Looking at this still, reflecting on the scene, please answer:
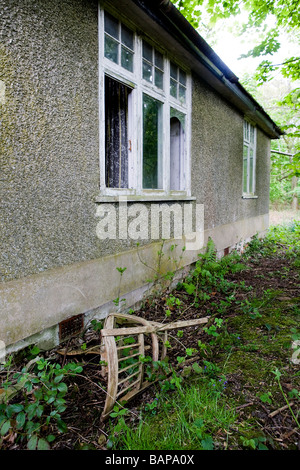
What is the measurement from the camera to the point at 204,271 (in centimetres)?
485

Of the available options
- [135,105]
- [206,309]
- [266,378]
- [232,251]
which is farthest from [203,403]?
[232,251]

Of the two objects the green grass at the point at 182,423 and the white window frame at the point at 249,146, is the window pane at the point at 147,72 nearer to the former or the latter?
the green grass at the point at 182,423

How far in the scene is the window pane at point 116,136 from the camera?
140 inches

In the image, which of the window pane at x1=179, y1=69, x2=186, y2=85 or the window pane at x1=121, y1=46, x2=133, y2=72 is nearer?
the window pane at x1=121, y1=46, x2=133, y2=72

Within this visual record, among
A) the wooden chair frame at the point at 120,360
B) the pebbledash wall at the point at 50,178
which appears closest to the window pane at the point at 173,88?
the pebbledash wall at the point at 50,178

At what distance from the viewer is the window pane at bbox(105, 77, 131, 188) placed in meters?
3.55

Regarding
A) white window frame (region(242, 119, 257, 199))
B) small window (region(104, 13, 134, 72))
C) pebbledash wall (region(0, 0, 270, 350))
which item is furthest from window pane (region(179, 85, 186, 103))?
white window frame (region(242, 119, 257, 199))

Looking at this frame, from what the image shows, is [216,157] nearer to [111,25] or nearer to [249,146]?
[249,146]

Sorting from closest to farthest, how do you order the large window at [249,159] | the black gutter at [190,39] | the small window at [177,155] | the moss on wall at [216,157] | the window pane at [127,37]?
the black gutter at [190,39], the window pane at [127,37], the small window at [177,155], the moss on wall at [216,157], the large window at [249,159]

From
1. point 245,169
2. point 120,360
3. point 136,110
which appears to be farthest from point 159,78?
point 245,169

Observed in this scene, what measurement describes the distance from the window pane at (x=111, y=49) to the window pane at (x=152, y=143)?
0.62m

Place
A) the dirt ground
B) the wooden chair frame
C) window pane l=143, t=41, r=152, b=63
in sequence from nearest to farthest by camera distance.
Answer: the wooden chair frame < window pane l=143, t=41, r=152, b=63 < the dirt ground

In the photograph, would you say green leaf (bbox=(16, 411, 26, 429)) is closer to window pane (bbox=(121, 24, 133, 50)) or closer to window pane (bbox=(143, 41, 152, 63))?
window pane (bbox=(121, 24, 133, 50))
